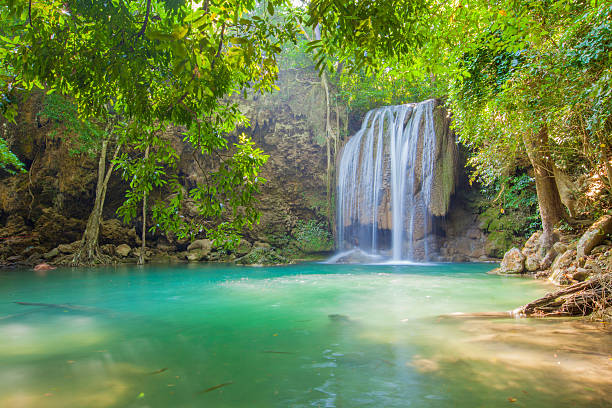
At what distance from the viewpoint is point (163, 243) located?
17656 millimetres

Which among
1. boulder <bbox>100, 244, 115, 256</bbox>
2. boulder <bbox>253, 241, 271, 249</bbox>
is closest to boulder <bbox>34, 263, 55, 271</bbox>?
boulder <bbox>100, 244, 115, 256</bbox>

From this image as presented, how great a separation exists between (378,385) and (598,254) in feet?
23.9

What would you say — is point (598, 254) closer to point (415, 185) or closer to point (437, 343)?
point (437, 343)

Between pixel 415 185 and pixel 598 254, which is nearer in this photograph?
pixel 598 254

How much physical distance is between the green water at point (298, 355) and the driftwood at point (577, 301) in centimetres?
55

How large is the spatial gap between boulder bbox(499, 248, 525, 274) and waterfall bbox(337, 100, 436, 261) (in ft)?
17.2

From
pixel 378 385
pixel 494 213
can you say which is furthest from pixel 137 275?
pixel 494 213

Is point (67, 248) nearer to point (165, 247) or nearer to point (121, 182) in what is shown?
point (165, 247)

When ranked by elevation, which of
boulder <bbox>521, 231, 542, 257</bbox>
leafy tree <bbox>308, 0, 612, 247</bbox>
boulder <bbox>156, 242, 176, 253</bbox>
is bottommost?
boulder <bbox>156, 242, 176, 253</bbox>

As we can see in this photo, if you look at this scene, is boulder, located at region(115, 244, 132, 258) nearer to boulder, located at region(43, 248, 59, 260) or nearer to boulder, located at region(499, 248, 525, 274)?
boulder, located at region(43, 248, 59, 260)

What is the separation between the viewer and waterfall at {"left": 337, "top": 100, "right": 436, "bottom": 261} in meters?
16.3

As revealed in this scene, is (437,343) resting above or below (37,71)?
below

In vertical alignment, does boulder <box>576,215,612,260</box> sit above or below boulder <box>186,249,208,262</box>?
above

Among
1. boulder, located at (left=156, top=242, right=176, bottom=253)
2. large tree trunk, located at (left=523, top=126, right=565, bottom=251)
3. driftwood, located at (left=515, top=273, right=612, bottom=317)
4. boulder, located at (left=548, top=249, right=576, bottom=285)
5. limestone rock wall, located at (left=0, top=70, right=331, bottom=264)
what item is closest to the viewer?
driftwood, located at (left=515, top=273, right=612, bottom=317)
